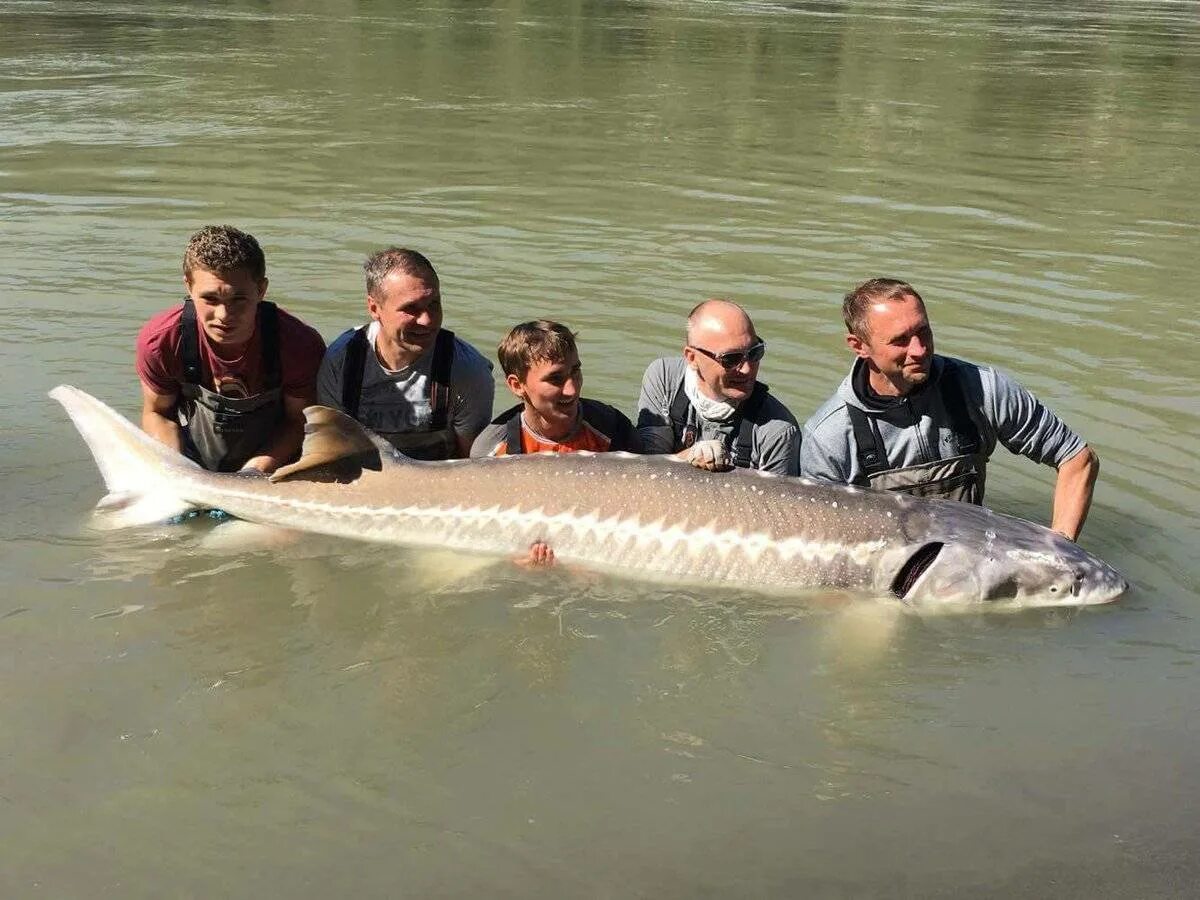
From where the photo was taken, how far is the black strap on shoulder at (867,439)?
511 centimetres

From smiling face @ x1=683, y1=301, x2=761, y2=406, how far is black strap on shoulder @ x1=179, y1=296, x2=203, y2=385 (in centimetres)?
195

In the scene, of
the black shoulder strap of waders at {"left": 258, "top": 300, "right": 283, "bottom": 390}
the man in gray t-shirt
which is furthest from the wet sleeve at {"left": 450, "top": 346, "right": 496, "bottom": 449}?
the black shoulder strap of waders at {"left": 258, "top": 300, "right": 283, "bottom": 390}

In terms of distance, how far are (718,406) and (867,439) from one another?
0.56 m

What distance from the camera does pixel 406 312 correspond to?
5.19 metres

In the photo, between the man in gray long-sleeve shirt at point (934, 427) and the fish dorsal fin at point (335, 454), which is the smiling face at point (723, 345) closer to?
the man in gray long-sleeve shirt at point (934, 427)

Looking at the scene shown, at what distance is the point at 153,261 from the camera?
30.9 ft

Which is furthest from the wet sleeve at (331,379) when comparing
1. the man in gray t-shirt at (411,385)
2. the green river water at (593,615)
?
the green river water at (593,615)

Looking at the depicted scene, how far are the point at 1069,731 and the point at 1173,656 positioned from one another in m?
0.66

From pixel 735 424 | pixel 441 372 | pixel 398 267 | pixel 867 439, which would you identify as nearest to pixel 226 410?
pixel 441 372

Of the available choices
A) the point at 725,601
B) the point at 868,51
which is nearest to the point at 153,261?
the point at 725,601

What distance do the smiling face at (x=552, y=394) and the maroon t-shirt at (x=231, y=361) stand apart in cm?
102

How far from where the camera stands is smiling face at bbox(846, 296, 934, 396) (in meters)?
4.80

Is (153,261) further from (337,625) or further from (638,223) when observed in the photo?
(337,625)

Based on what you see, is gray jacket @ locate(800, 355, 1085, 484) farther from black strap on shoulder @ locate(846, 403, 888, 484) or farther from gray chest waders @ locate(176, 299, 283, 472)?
gray chest waders @ locate(176, 299, 283, 472)
